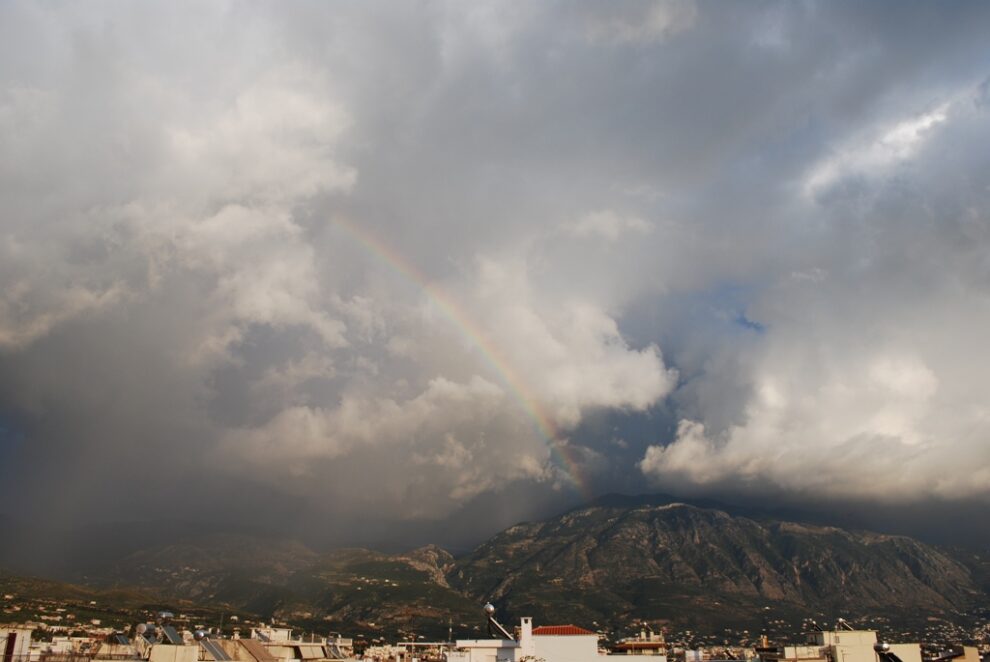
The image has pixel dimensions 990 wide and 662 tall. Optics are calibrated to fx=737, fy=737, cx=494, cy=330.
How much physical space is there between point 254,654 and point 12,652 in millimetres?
33306

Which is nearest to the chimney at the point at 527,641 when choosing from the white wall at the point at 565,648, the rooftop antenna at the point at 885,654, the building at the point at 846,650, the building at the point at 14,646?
the white wall at the point at 565,648

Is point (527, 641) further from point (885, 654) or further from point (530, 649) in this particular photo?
point (885, 654)

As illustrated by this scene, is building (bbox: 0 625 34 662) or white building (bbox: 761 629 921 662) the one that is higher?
building (bbox: 0 625 34 662)

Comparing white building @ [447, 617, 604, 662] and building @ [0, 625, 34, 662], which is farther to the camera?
white building @ [447, 617, 604, 662]

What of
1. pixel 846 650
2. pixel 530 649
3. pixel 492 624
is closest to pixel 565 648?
pixel 530 649

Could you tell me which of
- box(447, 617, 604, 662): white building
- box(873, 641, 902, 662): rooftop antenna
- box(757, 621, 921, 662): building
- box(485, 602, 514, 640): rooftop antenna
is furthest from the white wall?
box(873, 641, 902, 662): rooftop antenna

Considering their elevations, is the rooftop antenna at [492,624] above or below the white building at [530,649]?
above

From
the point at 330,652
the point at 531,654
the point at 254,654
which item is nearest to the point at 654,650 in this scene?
the point at 531,654

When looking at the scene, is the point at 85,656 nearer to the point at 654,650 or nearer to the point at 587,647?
the point at 587,647

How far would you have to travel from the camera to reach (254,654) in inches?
Answer: 3258

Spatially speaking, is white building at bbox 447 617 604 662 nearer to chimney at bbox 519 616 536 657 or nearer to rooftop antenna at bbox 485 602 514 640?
chimney at bbox 519 616 536 657

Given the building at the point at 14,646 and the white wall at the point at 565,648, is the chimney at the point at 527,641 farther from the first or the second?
the building at the point at 14,646

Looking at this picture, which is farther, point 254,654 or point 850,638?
point 850,638

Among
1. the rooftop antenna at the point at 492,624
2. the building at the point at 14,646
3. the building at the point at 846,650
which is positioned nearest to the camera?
the building at the point at 14,646
